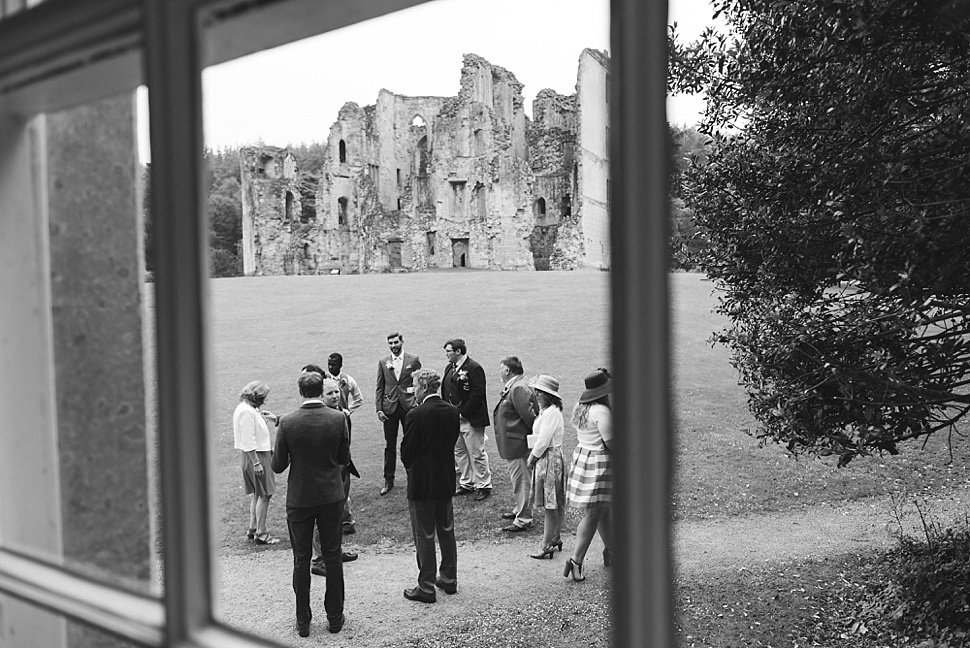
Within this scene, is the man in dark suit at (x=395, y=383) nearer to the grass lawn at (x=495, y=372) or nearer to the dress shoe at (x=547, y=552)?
the grass lawn at (x=495, y=372)

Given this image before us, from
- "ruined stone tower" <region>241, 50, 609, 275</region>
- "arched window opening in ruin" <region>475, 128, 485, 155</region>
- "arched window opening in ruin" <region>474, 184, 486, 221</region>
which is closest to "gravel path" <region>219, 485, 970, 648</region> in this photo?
"ruined stone tower" <region>241, 50, 609, 275</region>

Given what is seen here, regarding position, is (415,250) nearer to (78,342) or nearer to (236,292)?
(236,292)

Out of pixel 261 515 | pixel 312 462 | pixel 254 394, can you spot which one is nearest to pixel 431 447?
pixel 312 462

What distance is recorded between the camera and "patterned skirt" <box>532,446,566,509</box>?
4594 millimetres

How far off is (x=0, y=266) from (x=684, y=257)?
3642mm

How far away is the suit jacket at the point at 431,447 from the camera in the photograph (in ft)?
12.4

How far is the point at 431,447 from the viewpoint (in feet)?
12.7

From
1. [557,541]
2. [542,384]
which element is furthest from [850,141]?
[557,541]

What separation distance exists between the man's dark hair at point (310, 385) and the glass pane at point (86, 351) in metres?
2.10

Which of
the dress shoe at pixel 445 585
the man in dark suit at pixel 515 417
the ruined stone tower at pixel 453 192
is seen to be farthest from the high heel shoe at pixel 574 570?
the ruined stone tower at pixel 453 192

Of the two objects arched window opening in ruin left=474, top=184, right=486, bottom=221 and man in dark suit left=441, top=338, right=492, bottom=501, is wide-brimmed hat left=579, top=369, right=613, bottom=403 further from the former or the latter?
arched window opening in ruin left=474, top=184, right=486, bottom=221

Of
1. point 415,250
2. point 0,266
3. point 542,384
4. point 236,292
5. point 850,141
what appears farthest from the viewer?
point 415,250

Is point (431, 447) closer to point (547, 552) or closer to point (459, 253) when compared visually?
point (547, 552)

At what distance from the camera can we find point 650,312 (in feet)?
1.69
